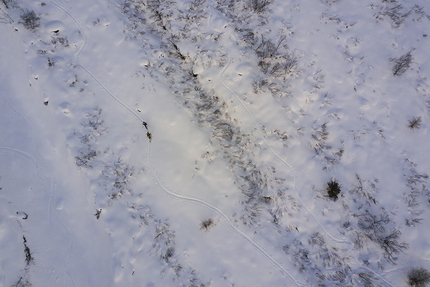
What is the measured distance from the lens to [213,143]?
9.48 metres

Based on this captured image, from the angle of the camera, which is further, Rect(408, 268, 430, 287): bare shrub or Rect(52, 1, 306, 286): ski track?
Rect(52, 1, 306, 286): ski track

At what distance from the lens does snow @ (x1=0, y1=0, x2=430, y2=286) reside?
29.5 feet

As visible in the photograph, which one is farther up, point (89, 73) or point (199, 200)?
point (89, 73)

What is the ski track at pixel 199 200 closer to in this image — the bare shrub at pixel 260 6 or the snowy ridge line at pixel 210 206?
the snowy ridge line at pixel 210 206

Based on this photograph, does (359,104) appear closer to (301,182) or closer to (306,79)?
(306,79)

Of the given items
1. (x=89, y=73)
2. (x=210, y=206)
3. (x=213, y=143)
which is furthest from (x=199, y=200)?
(x=89, y=73)

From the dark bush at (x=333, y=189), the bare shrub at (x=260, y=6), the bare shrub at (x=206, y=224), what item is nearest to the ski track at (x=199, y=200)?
the bare shrub at (x=206, y=224)

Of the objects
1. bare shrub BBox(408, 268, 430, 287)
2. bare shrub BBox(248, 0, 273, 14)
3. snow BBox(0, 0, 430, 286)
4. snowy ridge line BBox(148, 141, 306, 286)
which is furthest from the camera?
bare shrub BBox(248, 0, 273, 14)

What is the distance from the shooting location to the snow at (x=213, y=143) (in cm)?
899

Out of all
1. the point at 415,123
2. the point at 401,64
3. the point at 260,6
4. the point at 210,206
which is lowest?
the point at 210,206

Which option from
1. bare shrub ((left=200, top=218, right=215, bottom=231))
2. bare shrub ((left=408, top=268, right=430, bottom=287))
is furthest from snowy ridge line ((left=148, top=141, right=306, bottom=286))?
bare shrub ((left=408, top=268, right=430, bottom=287))

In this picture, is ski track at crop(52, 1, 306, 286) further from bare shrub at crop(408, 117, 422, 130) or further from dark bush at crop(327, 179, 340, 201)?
bare shrub at crop(408, 117, 422, 130)

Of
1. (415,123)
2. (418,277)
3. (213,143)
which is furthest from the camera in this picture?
(213,143)

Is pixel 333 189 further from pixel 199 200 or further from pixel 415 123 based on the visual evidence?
pixel 199 200
